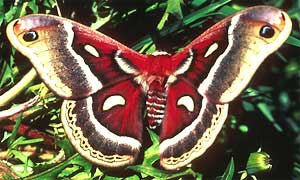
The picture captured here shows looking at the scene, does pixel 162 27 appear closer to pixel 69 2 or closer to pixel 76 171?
pixel 69 2

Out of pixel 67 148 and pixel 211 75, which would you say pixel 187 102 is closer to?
pixel 211 75

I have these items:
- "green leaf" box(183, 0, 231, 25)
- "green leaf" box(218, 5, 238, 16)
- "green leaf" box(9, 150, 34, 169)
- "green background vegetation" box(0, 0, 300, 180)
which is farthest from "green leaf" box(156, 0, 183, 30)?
"green leaf" box(9, 150, 34, 169)

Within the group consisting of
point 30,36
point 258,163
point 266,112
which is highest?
point 30,36

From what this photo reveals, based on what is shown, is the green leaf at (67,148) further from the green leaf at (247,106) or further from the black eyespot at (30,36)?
the green leaf at (247,106)

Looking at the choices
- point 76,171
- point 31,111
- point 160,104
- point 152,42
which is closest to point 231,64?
point 160,104

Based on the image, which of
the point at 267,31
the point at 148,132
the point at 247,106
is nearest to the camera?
the point at 267,31

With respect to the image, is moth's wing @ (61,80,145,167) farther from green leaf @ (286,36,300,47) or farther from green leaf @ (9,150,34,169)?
green leaf @ (286,36,300,47)

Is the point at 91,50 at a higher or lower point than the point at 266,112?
higher

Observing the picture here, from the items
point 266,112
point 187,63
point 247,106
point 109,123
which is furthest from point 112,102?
point 266,112
